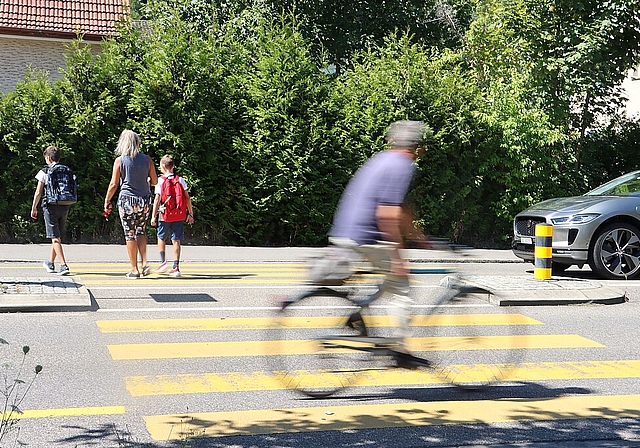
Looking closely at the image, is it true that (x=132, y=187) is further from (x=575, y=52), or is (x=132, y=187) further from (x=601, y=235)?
(x=575, y=52)

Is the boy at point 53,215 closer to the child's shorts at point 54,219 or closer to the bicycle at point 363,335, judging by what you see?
the child's shorts at point 54,219

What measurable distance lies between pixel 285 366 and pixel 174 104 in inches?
471

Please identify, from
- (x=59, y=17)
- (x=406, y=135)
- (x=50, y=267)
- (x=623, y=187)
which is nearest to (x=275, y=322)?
(x=406, y=135)

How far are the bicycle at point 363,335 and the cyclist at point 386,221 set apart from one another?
11 centimetres

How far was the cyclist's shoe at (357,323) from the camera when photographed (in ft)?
22.0

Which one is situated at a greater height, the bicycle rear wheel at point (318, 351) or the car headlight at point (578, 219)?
the car headlight at point (578, 219)

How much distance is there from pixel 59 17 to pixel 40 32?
1.11 metres

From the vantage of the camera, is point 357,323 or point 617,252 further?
point 617,252

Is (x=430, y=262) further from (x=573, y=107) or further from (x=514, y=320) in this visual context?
(x=514, y=320)

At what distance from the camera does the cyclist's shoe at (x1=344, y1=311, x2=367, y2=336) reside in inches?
264

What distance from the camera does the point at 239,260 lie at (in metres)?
16.1

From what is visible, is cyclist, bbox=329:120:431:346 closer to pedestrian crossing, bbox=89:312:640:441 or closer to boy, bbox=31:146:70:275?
pedestrian crossing, bbox=89:312:640:441

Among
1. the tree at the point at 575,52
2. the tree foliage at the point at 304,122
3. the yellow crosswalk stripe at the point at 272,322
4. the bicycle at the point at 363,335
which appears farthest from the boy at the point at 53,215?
the tree at the point at 575,52

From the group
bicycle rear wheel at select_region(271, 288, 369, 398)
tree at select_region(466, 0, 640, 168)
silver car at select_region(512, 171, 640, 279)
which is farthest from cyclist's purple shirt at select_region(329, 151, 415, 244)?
tree at select_region(466, 0, 640, 168)
